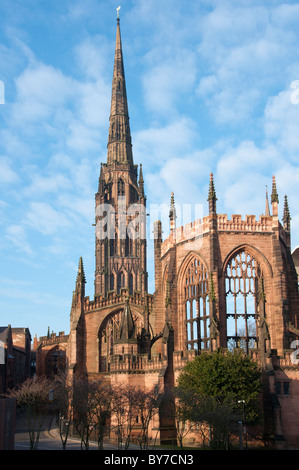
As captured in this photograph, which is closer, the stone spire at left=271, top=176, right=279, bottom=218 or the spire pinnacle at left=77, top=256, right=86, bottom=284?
the stone spire at left=271, top=176, right=279, bottom=218

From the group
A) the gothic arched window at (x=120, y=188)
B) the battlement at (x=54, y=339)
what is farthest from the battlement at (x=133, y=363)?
the gothic arched window at (x=120, y=188)

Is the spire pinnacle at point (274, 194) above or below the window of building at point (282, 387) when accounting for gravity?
above

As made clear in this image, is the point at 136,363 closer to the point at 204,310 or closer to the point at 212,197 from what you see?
the point at 204,310

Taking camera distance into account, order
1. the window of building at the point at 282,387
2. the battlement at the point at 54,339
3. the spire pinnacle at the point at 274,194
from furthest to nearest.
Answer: the battlement at the point at 54,339 < the spire pinnacle at the point at 274,194 < the window of building at the point at 282,387

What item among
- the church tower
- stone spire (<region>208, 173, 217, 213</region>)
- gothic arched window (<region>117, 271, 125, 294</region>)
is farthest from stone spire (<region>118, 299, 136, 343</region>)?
gothic arched window (<region>117, 271, 125, 294</region>)

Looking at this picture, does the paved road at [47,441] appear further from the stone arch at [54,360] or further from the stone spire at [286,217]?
the stone spire at [286,217]

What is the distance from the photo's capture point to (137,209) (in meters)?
107

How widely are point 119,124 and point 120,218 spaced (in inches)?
744

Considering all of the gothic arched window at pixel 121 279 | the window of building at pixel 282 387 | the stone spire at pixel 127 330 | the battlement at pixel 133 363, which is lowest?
the window of building at pixel 282 387

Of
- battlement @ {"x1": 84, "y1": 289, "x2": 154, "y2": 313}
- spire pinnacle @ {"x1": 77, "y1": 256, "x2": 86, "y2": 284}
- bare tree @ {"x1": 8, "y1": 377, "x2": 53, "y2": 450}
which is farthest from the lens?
battlement @ {"x1": 84, "y1": 289, "x2": 154, "y2": 313}

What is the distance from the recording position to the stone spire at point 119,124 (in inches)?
4390

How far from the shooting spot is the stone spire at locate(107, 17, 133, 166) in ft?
366

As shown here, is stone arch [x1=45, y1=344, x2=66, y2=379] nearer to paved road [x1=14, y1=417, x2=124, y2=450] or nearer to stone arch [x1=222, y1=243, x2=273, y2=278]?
paved road [x1=14, y1=417, x2=124, y2=450]
